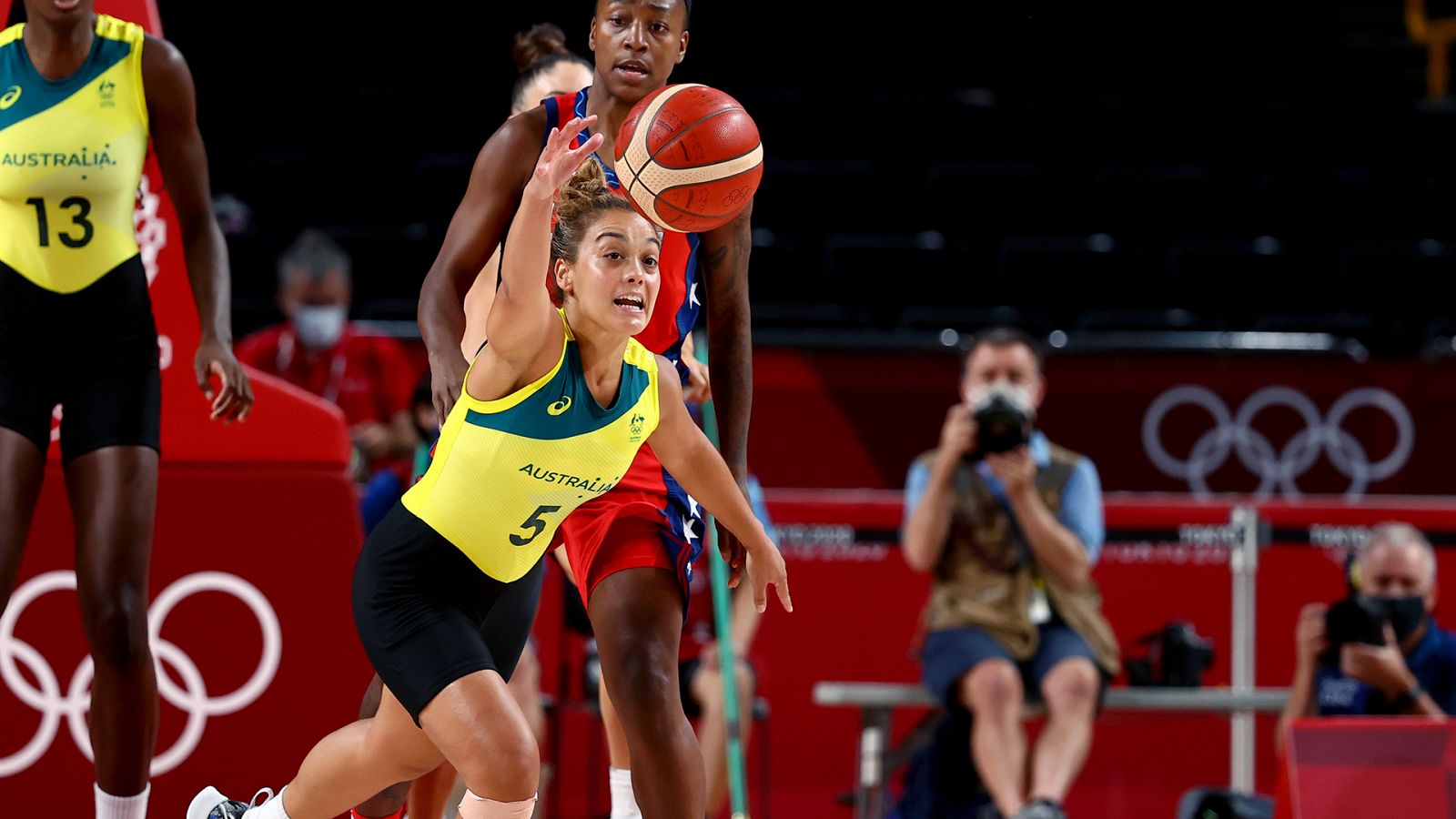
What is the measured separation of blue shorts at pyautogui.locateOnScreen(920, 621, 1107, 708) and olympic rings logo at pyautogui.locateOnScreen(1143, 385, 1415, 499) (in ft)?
9.17

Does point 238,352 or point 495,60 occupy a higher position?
point 495,60

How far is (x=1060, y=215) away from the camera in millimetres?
11414

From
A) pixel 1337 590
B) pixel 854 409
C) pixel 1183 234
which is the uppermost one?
pixel 1183 234

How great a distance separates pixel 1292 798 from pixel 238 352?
5010mm

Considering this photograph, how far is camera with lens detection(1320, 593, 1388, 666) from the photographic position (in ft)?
20.1

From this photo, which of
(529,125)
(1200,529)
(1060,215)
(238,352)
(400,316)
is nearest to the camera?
(529,125)

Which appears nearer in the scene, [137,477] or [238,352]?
[137,477]

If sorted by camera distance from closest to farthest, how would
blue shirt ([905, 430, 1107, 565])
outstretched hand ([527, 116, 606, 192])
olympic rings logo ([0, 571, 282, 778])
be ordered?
outstretched hand ([527, 116, 606, 192]) < olympic rings logo ([0, 571, 282, 778]) < blue shirt ([905, 430, 1107, 565])

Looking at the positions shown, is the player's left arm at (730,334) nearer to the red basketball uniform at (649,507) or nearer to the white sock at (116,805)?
the red basketball uniform at (649,507)

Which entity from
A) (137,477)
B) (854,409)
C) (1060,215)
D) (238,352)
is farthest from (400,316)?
(137,477)

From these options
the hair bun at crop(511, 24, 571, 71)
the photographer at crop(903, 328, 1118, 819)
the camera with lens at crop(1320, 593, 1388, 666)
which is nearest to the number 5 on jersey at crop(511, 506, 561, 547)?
the hair bun at crop(511, 24, 571, 71)

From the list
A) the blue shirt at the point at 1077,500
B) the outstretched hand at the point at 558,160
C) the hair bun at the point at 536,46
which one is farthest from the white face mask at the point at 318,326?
the outstretched hand at the point at 558,160

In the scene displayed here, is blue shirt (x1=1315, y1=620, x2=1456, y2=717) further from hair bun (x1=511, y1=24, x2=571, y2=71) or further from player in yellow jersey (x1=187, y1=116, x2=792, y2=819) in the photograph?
hair bun (x1=511, y1=24, x2=571, y2=71)

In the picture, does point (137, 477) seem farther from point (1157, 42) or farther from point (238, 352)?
point (1157, 42)
